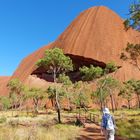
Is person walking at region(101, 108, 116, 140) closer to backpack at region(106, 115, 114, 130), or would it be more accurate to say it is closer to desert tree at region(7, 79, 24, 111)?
backpack at region(106, 115, 114, 130)

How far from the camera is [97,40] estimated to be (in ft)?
374

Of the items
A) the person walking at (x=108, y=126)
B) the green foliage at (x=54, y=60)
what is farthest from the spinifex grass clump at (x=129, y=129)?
the green foliage at (x=54, y=60)

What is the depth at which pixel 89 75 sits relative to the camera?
186 ft

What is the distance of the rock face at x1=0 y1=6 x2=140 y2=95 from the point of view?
352 ft

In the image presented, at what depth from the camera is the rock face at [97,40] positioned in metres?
107

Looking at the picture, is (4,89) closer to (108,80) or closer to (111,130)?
(108,80)

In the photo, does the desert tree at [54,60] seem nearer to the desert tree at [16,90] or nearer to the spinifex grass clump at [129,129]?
the spinifex grass clump at [129,129]

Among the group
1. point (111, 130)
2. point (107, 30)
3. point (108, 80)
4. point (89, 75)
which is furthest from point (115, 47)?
point (111, 130)

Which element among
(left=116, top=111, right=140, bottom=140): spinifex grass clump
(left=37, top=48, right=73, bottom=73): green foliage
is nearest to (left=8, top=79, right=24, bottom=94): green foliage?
(left=37, top=48, right=73, bottom=73): green foliage

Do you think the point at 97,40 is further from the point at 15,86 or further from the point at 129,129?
the point at 129,129

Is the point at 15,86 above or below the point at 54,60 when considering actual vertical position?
above

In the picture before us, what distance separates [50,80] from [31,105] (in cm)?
1427

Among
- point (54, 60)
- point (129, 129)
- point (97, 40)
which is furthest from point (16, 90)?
point (129, 129)

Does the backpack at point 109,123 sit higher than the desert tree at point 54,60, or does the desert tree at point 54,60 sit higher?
the desert tree at point 54,60
